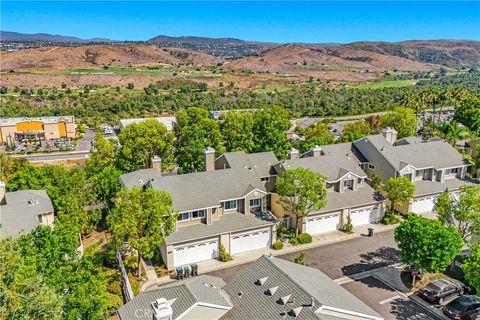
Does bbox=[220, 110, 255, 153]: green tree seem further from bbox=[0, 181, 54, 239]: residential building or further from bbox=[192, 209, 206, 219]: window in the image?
bbox=[0, 181, 54, 239]: residential building

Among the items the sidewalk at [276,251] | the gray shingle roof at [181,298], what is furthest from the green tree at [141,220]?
the gray shingle roof at [181,298]

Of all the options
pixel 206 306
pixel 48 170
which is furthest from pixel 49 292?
pixel 48 170

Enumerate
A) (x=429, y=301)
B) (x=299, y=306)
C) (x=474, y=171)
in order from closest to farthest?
1. (x=299, y=306)
2. (x=429, y=301)
3. (x=474, y=171)

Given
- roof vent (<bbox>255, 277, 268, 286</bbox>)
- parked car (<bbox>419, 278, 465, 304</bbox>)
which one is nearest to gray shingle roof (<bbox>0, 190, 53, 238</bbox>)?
roof vent (<bbox>255, 277, 268, 286</bbox>)

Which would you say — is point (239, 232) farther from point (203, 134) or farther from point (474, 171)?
point (474, 171)

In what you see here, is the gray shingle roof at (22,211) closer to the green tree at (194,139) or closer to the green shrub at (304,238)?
the green tree at (194,139)

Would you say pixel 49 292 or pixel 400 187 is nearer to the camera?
pixel 49 292

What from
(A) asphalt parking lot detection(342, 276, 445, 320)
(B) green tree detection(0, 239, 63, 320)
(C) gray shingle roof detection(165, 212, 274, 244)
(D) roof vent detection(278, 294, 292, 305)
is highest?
(B) green tree detection(0, 239, 63, 320)
